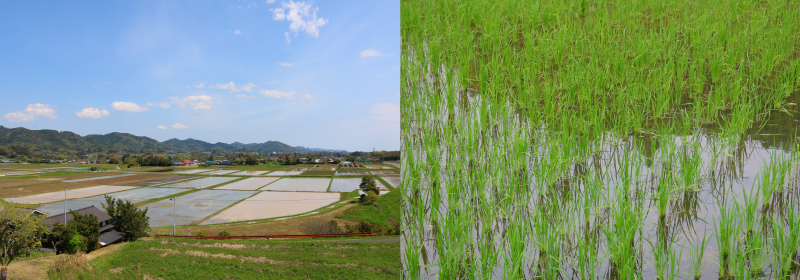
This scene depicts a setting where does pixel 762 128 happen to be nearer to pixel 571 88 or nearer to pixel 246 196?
pixel 571 88

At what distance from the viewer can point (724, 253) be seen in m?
1.05

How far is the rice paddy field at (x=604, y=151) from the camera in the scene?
1097 mm

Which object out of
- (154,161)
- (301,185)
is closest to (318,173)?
(301,185)

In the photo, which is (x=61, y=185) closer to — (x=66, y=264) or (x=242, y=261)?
(x=66, y=264)

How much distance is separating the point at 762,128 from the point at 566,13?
1.52 meters

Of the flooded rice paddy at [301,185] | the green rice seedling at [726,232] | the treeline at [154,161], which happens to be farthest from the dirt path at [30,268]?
the green rice seedling at [726,232]

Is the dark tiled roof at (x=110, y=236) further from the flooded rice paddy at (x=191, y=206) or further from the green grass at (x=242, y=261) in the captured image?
the flooded rice paddy at (x=191, y=206)

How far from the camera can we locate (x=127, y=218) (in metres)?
4.60

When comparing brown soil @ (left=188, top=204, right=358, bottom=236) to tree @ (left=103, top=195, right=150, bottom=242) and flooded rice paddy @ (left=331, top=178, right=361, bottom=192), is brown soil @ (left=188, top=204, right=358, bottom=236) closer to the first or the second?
flooded rice paddy @ (left=331, top=178, right=361, bottom=192)

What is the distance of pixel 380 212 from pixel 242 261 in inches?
118

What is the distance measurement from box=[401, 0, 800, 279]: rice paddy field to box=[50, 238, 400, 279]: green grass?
16.2 feet

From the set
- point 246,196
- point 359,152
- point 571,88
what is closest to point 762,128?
point 571,88

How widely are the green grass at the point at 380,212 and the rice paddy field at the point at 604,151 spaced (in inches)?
162

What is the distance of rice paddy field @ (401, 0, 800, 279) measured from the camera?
110 centimetres
